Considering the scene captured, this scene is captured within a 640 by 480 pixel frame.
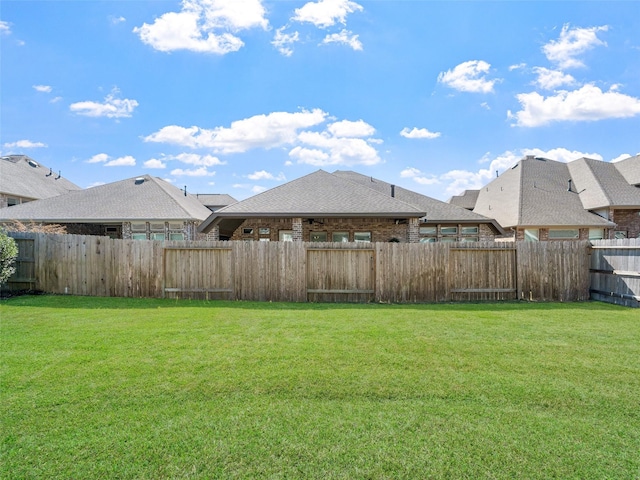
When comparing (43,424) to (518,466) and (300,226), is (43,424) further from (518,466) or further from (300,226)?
(300,226)

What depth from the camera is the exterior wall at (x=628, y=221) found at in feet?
65.7

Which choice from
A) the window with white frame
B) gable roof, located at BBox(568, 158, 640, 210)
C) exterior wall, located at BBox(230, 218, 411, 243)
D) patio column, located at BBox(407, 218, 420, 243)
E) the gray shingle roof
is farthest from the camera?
the gray shingle roof

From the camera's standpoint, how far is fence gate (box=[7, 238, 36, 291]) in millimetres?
9758

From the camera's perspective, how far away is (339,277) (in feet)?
31.1

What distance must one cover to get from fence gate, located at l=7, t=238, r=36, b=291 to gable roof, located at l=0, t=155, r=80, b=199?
18610 millimetres

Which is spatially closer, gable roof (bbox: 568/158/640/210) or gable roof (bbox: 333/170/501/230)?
gable roof (bbox: 333/170/501/230)

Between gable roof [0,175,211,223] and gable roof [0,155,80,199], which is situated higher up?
gable roof [0,155,80,199]

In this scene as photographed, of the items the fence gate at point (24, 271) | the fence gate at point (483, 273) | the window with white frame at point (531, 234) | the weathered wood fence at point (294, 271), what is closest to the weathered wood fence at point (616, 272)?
the weathered wood fence at point (294, 271)

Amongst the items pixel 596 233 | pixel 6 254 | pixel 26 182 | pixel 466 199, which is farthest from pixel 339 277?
pixel 26 182

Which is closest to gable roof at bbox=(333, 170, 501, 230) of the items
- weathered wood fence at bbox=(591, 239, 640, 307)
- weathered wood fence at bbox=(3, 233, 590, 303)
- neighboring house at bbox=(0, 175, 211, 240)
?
weathered wood fence at bbox=(591, 239, 640, 307)

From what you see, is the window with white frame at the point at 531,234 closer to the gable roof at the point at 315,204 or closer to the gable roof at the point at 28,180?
the gable roof at the point at 315,204

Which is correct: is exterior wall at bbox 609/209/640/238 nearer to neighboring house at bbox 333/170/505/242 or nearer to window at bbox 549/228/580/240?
window at bbox 549/228/580/240

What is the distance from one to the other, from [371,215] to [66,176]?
3200cm

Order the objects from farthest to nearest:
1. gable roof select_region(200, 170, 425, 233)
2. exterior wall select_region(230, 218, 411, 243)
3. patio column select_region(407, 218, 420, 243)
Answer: exterior wall select_region(230, 218, 411, 243) → patio column select_region(407, 218, 420, 243) → gable roof select_region(200, 170, 425, 233)
